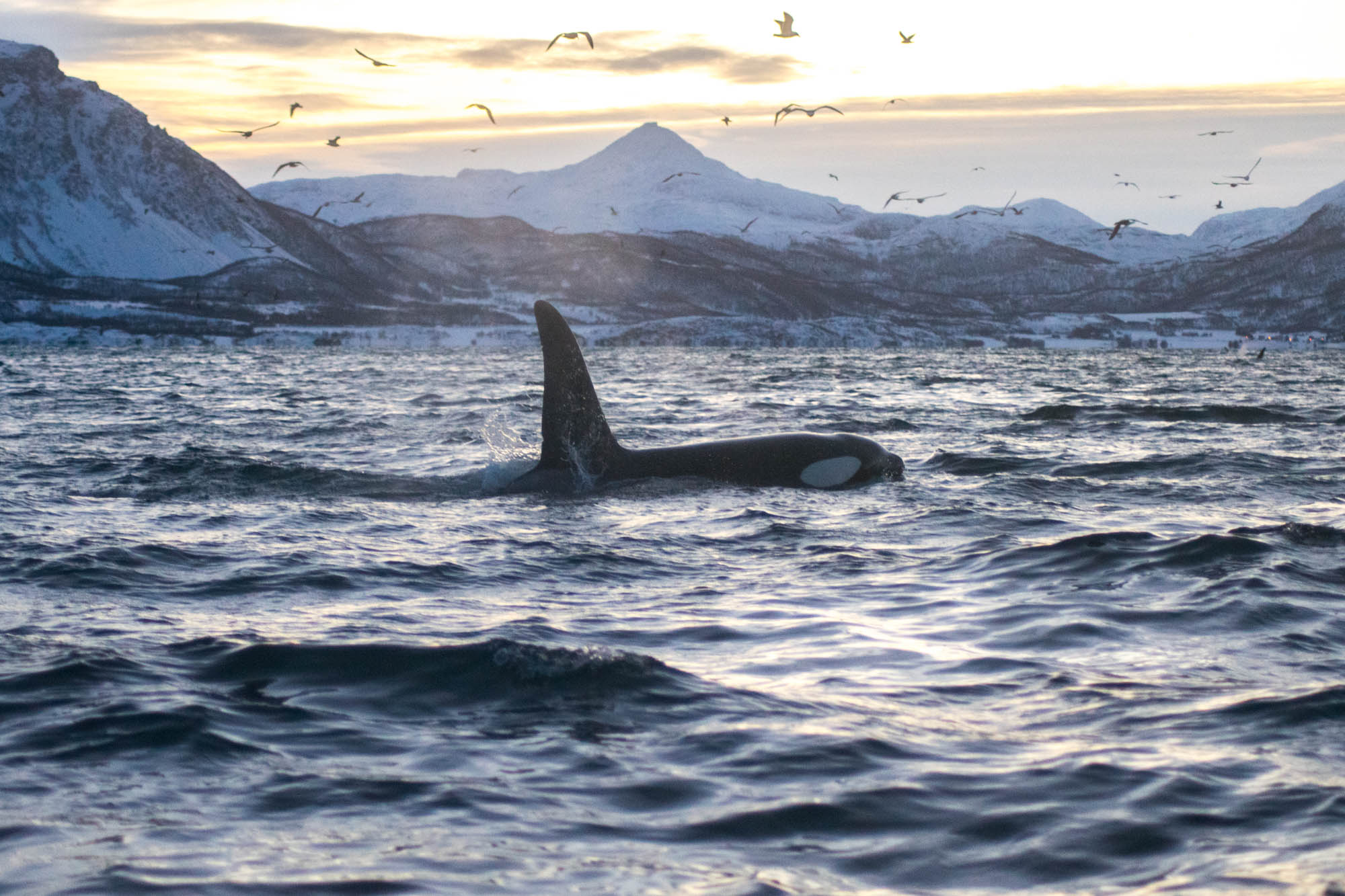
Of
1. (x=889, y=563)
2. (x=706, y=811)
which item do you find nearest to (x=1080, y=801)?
(x=706, y=811)

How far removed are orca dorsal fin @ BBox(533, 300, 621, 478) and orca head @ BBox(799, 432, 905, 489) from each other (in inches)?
92.7

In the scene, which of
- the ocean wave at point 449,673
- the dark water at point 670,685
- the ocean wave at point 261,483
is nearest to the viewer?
the dark water at point 670,685

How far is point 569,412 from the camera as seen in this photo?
14.8 metres

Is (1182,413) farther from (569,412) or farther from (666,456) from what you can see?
(569,412)

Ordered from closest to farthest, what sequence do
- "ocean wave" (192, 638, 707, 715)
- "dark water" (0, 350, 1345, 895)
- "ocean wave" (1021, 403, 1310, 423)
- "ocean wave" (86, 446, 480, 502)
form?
"dark water" (0, 350, 1345, 895) → "ocean wave" (192, 638, 707, 715) → "ocean wave" (86, 446, 480, 502) → "ocean wave" (1021, 403, 1310, 423)

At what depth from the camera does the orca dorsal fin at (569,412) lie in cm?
1452

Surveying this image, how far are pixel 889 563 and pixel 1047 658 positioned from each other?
3241mm

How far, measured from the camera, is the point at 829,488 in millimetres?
15039

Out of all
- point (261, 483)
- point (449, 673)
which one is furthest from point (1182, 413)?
point (449, 673)

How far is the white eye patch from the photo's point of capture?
15055 mm

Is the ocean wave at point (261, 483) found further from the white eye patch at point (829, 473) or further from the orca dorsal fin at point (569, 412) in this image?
the white eye patch at point (829, 473)

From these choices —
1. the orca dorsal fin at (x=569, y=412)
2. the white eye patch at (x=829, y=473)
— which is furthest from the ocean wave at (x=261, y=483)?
the white eye patch at (x=829, y=473)

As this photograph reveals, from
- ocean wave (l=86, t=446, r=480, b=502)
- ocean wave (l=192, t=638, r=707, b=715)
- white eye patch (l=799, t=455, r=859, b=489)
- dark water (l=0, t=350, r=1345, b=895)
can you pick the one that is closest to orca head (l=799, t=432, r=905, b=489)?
white eye patch (l=799, t=455, r=859, b=489)

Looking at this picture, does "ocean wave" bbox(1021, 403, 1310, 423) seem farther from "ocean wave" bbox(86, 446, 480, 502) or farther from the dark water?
"ocean wave" bbox(86, 446, 480, 502)
